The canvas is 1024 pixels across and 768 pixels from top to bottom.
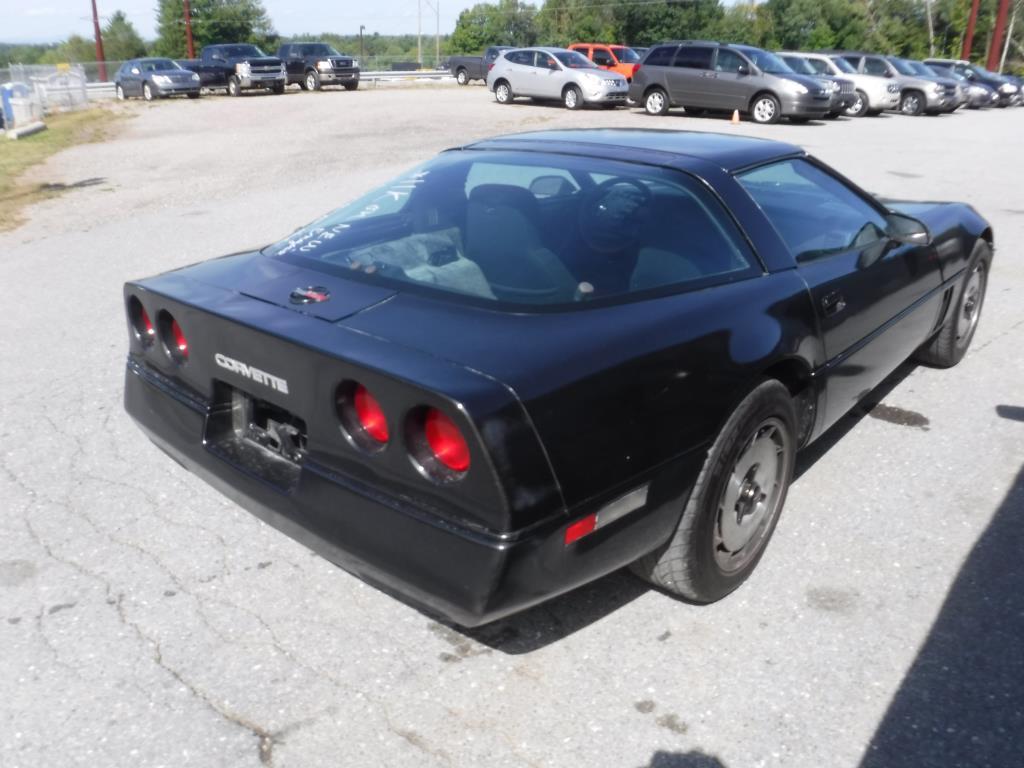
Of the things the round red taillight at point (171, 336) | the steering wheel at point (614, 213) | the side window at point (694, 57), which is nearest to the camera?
the steering wheel at point (614, 213)

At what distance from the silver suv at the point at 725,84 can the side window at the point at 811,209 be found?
17.3m

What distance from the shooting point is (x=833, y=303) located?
3408mm

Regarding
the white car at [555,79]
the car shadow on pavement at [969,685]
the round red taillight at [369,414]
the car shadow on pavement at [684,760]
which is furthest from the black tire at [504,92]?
the car shadow on pavement at [684,760]

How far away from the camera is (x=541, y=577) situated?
2.32 meters

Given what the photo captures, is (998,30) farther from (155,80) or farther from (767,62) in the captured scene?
(155,80)

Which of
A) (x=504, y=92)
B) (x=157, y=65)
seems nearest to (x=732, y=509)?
(x=504, y=92)

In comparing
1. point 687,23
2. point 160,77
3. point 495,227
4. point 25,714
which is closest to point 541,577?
point 495,227

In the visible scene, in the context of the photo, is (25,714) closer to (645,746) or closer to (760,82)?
(645,746)

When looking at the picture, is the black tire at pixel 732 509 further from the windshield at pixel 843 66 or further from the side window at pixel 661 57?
the windshield at pixel 843 66

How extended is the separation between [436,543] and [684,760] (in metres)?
0.85

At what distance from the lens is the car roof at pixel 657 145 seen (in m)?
3.39

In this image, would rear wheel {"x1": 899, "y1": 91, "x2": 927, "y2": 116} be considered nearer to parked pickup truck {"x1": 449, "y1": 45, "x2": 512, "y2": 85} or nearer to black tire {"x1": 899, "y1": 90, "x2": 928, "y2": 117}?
black tire {"x1": 899, "y1": 90, "x2": 928, "y2": 117}

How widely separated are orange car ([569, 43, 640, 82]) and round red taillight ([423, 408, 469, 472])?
91.0 ft

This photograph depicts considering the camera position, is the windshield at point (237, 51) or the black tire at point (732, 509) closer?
the black tire at point (732, 509)
